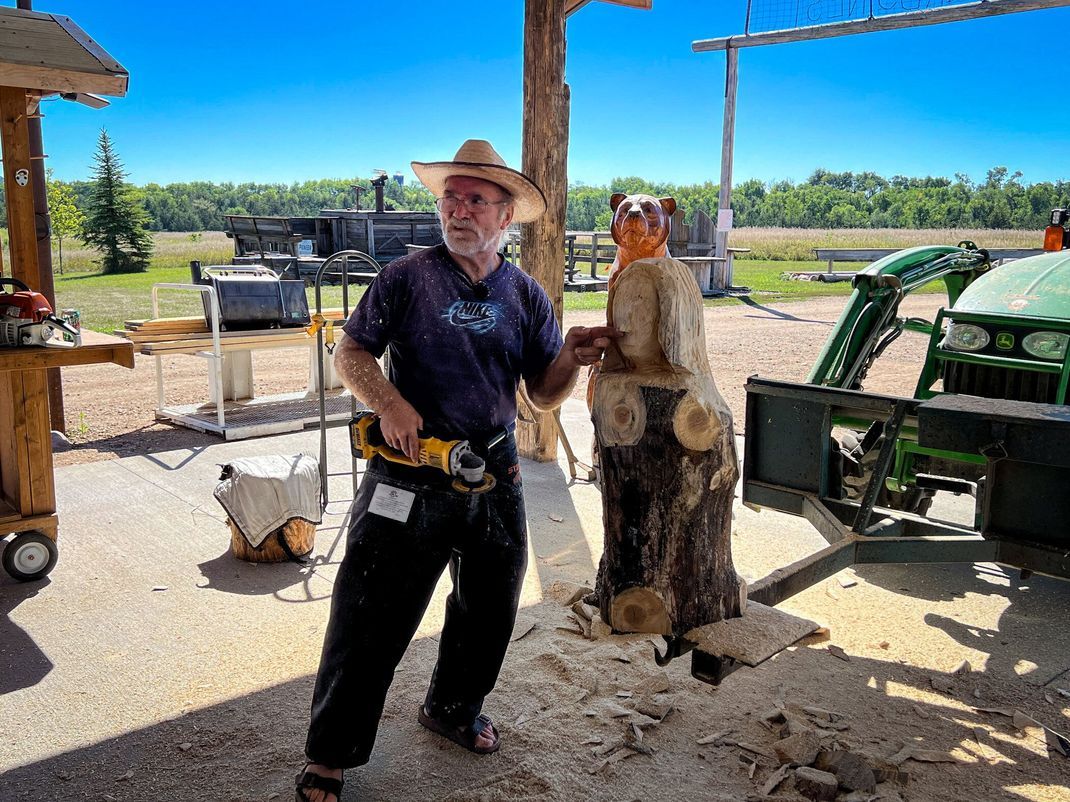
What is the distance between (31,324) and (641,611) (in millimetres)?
3020

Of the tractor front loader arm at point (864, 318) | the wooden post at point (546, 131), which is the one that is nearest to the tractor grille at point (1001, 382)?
the tractor front loader arm at point (864, 318)

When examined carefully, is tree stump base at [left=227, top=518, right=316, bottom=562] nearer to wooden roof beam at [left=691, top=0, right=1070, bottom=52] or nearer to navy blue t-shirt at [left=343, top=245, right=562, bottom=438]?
navy blue t-shirt at [left=343, top=245, right=562, bottom=438]

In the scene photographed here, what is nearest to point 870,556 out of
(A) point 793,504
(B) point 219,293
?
(A) point 793,504

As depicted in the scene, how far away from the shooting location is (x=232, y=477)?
4395 mm

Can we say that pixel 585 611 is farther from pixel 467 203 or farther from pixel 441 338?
pixel 467 203

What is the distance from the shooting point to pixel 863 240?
45000 mm

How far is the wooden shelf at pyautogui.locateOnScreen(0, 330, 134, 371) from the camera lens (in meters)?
3.64

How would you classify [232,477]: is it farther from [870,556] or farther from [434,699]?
[870,556]

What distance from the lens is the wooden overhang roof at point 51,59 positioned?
3.92m

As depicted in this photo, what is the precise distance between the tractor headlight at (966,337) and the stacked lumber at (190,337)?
18.2 ft

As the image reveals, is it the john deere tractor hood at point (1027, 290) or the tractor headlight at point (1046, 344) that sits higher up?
the john deere tractor hood at point (1027, 290)

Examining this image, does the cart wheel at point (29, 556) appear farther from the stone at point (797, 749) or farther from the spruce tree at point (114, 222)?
the spruce tree at point (114, 222)

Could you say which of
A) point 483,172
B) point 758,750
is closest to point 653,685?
point 758,750

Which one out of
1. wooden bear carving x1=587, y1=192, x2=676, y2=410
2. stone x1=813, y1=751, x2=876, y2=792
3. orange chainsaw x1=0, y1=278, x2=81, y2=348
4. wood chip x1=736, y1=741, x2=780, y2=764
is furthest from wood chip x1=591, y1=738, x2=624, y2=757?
orange chainsaw x1=0, y1=278, x2=81, y2=348
